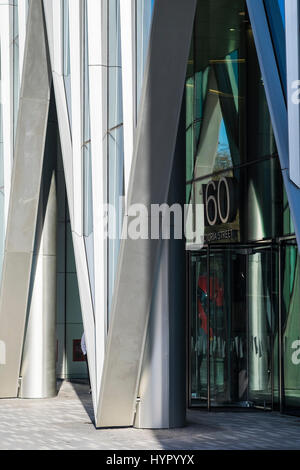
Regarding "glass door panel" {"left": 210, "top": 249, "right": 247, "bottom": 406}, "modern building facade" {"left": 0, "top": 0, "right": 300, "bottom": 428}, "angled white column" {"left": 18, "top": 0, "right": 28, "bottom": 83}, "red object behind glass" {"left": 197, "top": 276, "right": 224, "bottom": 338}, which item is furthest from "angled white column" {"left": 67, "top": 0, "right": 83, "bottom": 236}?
"red object behind glass" {"left": 197, "top": 276, "right": 224, "bottom": 338}

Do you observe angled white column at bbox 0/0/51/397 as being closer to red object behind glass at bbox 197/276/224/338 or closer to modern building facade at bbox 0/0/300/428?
modern building facade at bbox 0/0/300/428

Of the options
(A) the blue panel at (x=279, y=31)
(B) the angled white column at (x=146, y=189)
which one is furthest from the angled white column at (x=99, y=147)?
(A) the blue panel at (x=279, y=31)

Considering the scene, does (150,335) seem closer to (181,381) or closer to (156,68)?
(181,381)

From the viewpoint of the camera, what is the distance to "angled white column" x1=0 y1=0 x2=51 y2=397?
17.4 metres

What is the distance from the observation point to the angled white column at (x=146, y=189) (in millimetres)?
11344

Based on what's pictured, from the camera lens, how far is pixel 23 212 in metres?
17.5

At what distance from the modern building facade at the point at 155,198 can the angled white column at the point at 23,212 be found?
0.03m

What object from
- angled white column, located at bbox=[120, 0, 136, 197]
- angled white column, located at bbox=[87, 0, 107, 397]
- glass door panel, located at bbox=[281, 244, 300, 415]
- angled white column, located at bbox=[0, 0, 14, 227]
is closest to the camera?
angled white column, located at bbox=[120, 0, 136, 197]

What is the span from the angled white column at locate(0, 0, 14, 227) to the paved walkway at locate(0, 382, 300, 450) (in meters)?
5.04

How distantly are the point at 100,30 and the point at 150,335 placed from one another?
4.73 meters

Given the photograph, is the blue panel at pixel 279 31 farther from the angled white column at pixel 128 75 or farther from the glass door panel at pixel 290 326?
the glass door panel at pixel 290 326

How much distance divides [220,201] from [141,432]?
6.17m
